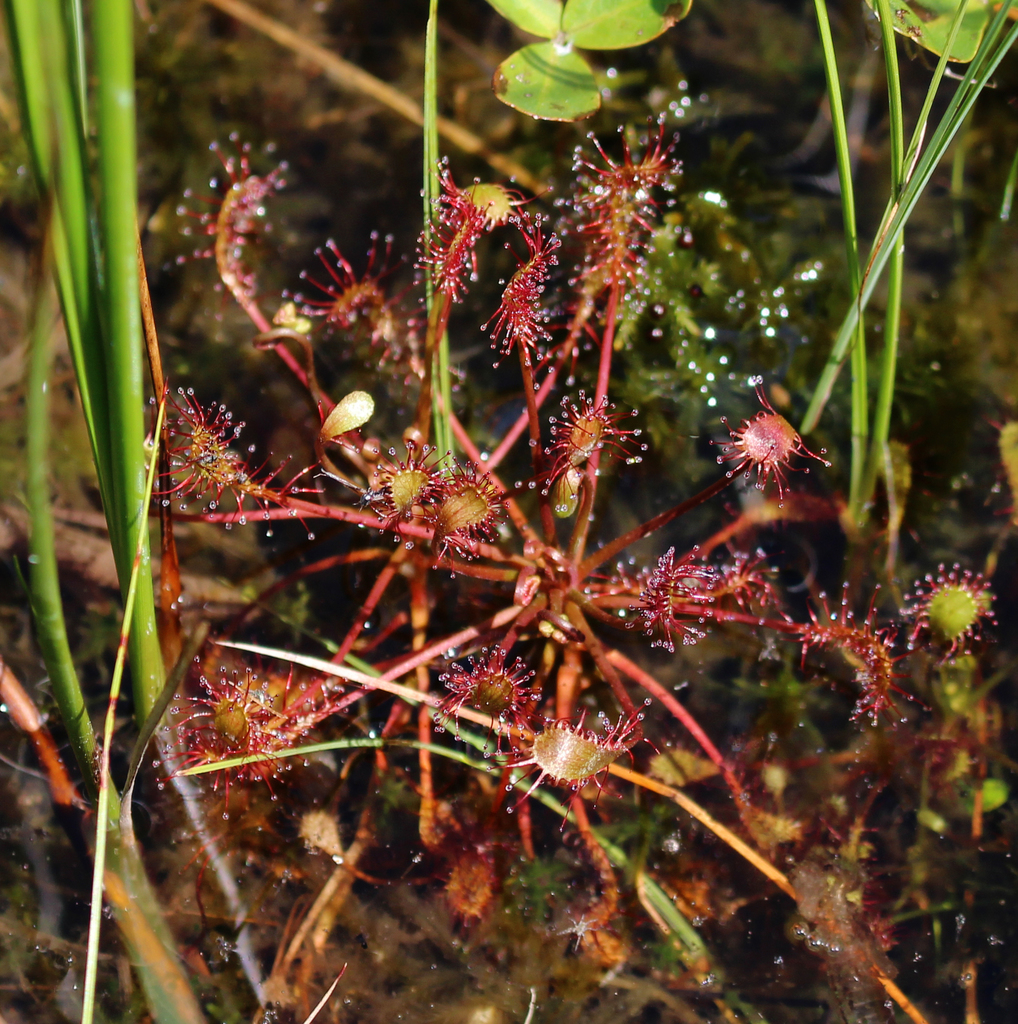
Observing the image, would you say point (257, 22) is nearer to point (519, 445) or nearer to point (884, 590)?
point (519, 445)

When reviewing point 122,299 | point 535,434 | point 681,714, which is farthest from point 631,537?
point 122,299

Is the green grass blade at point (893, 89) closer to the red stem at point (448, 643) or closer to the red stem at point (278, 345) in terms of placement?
the red stem at point (448, 643)

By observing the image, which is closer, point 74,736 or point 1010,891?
point 74,736

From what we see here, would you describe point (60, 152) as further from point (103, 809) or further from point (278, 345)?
point (103, 809)

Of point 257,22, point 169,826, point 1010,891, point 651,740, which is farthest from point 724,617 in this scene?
point 257,22

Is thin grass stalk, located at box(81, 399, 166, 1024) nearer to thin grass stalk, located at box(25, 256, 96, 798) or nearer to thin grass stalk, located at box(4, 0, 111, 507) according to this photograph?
thin grass stalk, located at box(25, 256, 96, 798)
